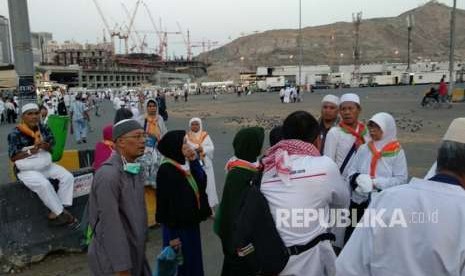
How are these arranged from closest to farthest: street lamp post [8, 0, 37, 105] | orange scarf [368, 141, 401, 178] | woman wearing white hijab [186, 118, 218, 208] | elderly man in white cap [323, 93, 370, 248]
Answer: 1. orange scarf [368, 141, 401, 178]
2. elderly man in white cap [323, 93, 370, 248]
3. street lamp post [8, 0, 37, 105]
4. woman wearing white hijab [186, 118, 218, 208]

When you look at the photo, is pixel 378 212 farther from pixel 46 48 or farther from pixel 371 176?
pixel 46 48

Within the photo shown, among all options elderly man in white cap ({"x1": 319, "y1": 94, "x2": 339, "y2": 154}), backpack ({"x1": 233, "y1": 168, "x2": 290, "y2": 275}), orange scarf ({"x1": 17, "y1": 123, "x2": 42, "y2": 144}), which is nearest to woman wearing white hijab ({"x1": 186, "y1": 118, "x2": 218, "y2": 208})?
orange scarf ({"x1": 17, "y1": 123, "x2": 42, "y2": 144})

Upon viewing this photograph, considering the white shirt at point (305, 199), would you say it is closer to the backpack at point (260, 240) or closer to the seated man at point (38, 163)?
the backpack at point (260, 240)

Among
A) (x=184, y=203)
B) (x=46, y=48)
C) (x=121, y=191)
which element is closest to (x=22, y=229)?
(x=184, y=203)

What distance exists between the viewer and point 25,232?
537 cm

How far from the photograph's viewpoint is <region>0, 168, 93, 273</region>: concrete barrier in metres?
5.22

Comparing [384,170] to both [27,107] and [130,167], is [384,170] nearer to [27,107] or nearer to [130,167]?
[130,167]

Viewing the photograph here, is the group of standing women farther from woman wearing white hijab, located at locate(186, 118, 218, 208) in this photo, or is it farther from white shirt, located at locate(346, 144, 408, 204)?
woman wearing white hijab, located at locate(186, 118, 218, 208)

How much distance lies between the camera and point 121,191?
297 cm

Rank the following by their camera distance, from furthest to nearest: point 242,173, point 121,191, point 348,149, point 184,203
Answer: point 348,149, point 184,203, point 242,173, point 121,191

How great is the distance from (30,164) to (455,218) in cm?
475

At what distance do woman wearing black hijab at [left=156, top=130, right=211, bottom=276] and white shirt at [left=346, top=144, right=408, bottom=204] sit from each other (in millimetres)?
1370

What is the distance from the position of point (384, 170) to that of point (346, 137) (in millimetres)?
676

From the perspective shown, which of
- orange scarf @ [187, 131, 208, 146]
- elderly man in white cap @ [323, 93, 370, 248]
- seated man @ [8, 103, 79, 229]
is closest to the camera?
elderly man in white cap @ [323, 93, 370, 248]
